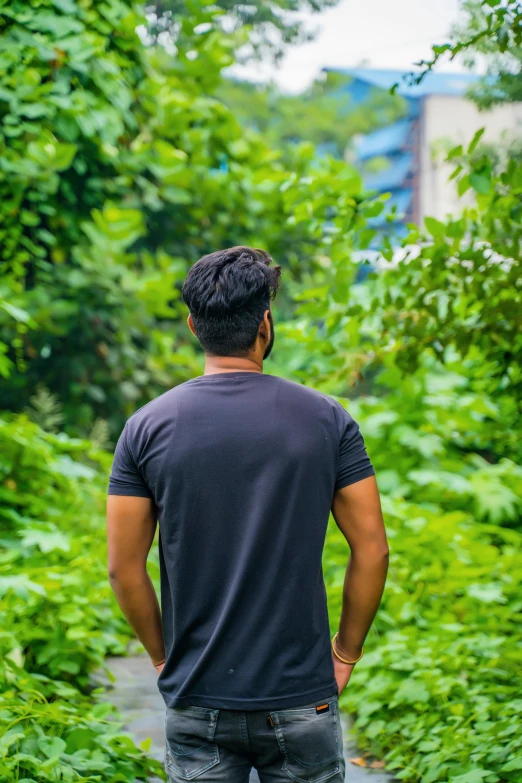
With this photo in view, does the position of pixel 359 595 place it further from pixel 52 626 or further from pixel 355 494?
pixel 52 626

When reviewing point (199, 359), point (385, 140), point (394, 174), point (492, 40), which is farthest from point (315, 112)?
point (492, 40)

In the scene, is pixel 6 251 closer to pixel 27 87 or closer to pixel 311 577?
pixel 27 87

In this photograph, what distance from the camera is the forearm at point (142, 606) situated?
2.10 meters

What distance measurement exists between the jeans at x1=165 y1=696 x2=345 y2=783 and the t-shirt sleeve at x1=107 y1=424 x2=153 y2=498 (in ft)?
1.62

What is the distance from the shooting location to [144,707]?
3.90m

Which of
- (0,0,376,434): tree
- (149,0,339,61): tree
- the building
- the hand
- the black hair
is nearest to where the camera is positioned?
the black hair

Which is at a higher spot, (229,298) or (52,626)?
(229,298)

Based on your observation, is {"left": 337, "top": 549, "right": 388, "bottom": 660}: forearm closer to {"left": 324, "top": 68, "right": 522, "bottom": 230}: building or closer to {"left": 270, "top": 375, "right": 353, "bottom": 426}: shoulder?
{"left": 270, "top": 375, "right": 353, "bottom": 426}: shoulder

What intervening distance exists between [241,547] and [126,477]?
32 cm

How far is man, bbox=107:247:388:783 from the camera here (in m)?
1.86

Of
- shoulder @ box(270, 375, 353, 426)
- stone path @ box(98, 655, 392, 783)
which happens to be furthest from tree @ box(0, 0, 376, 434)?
shoulder @ box(270, 375, 353, 426)

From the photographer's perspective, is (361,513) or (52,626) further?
(52,626)

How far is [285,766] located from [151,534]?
61cm

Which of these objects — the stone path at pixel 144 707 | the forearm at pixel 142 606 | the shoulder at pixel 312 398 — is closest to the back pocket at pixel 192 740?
the forearm at pixel 142 606
